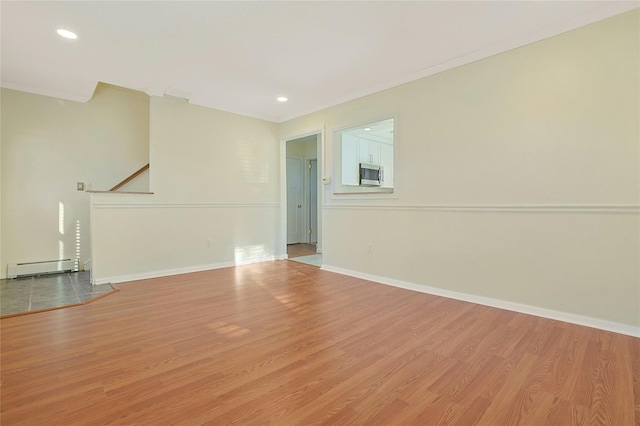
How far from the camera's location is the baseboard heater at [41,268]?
387cm

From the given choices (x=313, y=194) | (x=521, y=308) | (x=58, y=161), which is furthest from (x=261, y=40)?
(x=313, y=194)

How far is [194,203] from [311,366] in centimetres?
342

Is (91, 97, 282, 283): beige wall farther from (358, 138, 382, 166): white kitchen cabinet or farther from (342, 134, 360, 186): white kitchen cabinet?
(358, 138, 382, 166): white kitchen cabinet

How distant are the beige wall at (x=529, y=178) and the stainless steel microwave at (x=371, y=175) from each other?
1349 mm

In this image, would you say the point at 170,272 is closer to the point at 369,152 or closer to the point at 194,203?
the point at 194,203

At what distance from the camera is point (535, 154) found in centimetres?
268

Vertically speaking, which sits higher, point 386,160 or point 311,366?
point 386,160

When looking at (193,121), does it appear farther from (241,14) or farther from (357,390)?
(357,390)

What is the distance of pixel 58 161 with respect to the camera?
4203mm

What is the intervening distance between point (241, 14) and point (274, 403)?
2701mm

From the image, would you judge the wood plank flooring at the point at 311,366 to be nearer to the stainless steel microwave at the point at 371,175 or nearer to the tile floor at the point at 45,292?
the tile floor at the point at 45,292

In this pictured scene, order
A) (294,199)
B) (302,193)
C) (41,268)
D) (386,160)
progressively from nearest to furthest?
(41,268) < (386,160) < (294,199) < (302,193)

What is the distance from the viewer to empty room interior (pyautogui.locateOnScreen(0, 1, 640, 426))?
1.65 meters

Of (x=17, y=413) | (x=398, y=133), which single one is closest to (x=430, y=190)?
(x=398, y=133)
